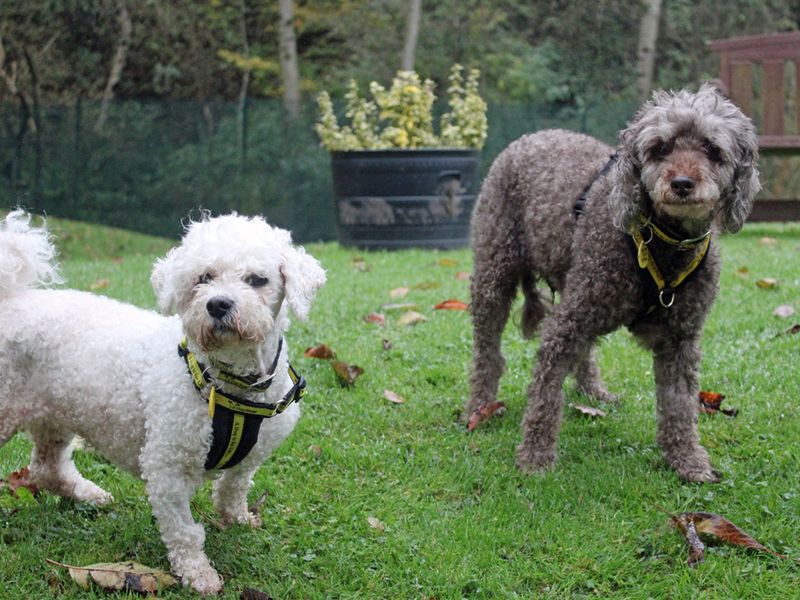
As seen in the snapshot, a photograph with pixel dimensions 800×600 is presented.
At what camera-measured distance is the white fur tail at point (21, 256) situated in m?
3.82

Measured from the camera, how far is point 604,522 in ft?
12.6

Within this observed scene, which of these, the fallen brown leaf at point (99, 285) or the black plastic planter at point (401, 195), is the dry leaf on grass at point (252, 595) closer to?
the fallen brown leaf at point (99, 285)

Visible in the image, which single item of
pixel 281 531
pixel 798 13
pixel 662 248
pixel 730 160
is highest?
pixel 798 13

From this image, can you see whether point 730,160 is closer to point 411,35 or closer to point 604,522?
point 604,522

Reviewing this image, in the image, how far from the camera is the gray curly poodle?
3961 mm

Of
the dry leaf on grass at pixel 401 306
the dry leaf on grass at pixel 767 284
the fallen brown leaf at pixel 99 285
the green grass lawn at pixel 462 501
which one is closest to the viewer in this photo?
the green grass lawn at pixel 462 501

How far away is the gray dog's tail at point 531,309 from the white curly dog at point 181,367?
205cm

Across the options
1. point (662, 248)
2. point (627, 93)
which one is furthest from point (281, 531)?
point (627, 93)

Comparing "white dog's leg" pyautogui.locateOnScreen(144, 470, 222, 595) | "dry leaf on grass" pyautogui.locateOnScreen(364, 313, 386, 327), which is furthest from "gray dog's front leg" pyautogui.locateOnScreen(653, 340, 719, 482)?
"dry leaf on grass" pyautogui.locateOnScreen(364, 313, 386, 327)

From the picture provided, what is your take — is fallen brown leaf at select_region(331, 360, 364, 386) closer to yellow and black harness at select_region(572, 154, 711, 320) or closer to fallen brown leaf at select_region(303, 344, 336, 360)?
fallen brown leaf at select_region(303, 344, 336, 360)

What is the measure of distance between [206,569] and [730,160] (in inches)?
107

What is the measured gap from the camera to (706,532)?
363 centimetres

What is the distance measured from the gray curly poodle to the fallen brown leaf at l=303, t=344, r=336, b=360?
1.03 m

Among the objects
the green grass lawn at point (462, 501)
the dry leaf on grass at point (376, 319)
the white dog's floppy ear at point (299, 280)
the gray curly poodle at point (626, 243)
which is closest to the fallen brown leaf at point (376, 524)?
the green grass lawn at point (462, 501)
